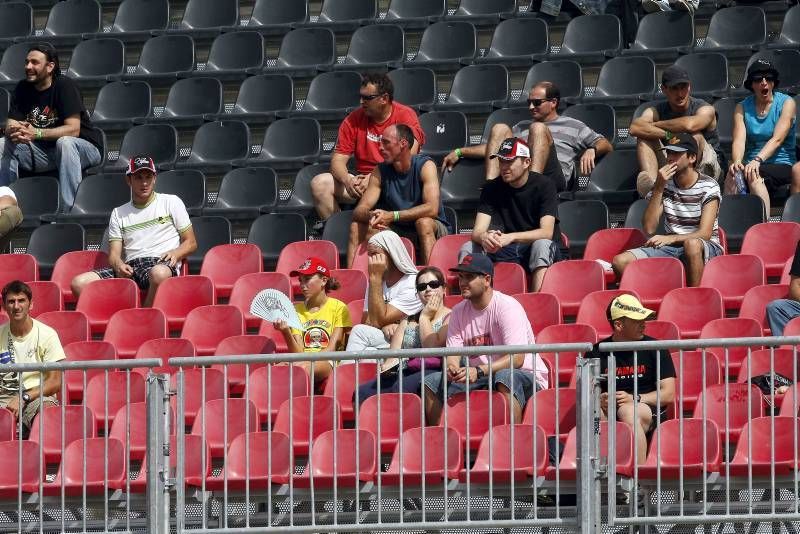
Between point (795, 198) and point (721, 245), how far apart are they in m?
0.66

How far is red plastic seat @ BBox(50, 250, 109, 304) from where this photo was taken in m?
11.9

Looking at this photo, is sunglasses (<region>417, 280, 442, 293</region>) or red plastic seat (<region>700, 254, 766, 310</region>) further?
red plastic seat (<region>700, 254, 766, 310</region>)

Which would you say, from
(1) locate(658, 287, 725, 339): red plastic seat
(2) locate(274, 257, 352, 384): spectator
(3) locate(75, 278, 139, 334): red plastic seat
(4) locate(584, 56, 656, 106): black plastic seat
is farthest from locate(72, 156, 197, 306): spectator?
(4) locate(584, 56, 656, 106): black plastic seat

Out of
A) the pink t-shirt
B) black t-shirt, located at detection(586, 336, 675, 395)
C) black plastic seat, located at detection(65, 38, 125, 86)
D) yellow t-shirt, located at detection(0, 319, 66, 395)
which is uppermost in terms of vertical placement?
black plastic seat, located at detection(65, 38, 125, 86)

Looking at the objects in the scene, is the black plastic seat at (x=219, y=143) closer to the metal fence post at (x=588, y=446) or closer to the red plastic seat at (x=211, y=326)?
the red plastic seat at (x=211, y=326)

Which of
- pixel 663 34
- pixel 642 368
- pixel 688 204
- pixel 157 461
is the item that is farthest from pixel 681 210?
pixel 157 461

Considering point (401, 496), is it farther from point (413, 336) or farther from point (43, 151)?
point (43, 151)

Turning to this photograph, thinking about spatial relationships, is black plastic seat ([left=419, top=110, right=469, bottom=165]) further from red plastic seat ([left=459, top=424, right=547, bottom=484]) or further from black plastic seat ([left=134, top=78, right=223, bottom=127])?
red plastic seat ([left=459, top=424, right=547, bottom=484])

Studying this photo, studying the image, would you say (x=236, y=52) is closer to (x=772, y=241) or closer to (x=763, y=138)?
(x=763, y=138)

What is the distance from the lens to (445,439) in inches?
323

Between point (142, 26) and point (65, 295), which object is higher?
point (142, 26)

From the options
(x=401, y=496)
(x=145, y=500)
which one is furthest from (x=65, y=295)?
(x=401, y=496)

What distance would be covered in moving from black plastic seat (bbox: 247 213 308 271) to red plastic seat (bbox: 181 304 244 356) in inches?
46.8

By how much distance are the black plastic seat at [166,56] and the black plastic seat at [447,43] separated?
1847 mm
